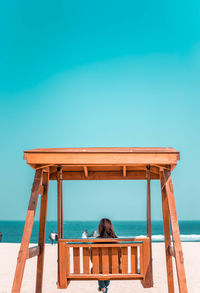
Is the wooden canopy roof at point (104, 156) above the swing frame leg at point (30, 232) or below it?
above

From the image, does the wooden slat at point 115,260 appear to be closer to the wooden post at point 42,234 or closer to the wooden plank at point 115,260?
the wooden plank at point 115,260

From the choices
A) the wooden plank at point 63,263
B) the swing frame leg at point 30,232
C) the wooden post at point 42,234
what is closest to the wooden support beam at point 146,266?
the wooden plank at point 63,263

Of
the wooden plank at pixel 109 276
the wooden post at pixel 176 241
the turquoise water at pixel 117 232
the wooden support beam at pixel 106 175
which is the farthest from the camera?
the turquoise water at pixel 117 232

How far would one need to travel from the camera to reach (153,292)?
25.8 feet

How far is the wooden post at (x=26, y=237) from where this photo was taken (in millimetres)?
5016

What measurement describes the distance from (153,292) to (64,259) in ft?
10.3

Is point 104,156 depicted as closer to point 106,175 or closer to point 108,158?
point 108,158

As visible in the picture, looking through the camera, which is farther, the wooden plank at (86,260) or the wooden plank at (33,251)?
the wooden plank at (33,251)

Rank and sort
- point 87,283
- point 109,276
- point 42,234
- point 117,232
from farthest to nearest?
point 117,232 < point 87,283 < point 42,234 < point 109,276

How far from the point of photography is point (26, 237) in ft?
17.0

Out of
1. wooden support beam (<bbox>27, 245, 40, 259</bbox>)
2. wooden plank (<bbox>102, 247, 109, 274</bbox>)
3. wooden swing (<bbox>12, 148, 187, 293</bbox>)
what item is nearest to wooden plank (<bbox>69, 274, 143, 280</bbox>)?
wooden swing (<bbox>12, 148, 187, 293</bbox>)

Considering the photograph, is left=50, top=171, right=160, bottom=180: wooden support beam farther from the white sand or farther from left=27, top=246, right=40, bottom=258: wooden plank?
the white sand

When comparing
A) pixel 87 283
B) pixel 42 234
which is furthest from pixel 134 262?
pixel 87 283

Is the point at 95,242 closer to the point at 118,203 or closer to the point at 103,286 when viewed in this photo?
the point at 103,286
